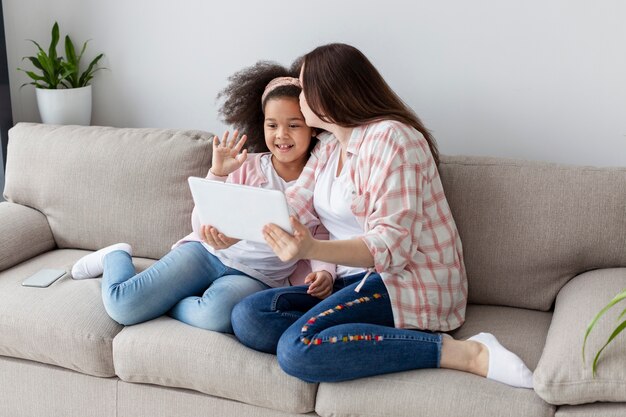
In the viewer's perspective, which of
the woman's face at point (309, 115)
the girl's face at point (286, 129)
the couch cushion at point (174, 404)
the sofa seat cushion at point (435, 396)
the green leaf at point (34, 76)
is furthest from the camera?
the green leaf at point (34, 76)

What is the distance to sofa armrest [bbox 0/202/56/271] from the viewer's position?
2.70 meters

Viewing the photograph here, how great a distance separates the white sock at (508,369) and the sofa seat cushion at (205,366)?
434 mm

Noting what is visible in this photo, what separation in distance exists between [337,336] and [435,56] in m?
1.09

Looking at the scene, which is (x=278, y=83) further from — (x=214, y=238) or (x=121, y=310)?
(x=121, y=310)

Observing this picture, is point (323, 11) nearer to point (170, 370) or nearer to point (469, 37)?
point (469, 37)

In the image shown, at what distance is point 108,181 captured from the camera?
2791mm

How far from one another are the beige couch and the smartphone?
26mm

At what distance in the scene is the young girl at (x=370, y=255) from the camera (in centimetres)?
206

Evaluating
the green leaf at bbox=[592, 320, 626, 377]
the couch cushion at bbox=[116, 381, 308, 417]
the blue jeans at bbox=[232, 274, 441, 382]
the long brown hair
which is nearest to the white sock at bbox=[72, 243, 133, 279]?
the couch cushion at bbox=[116, 381, 308, 417]

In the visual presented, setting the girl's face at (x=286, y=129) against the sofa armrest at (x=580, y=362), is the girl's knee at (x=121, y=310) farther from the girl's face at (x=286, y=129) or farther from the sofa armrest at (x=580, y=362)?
the sofa armrest at (x=580, y=362)

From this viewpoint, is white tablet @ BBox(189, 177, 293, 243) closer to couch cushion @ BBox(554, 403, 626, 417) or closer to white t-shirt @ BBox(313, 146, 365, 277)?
white t-shirt @ BBox(313, 146, 365, 277)

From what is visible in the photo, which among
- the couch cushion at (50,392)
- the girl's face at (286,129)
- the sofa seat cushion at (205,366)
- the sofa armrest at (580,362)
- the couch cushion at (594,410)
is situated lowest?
the couch cushion at (50,392)

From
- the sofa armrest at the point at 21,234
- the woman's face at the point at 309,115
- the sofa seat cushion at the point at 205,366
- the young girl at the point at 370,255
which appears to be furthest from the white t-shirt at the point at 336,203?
the sofa armrest at the point at 21,234

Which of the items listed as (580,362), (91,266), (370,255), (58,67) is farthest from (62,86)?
(580,362)
